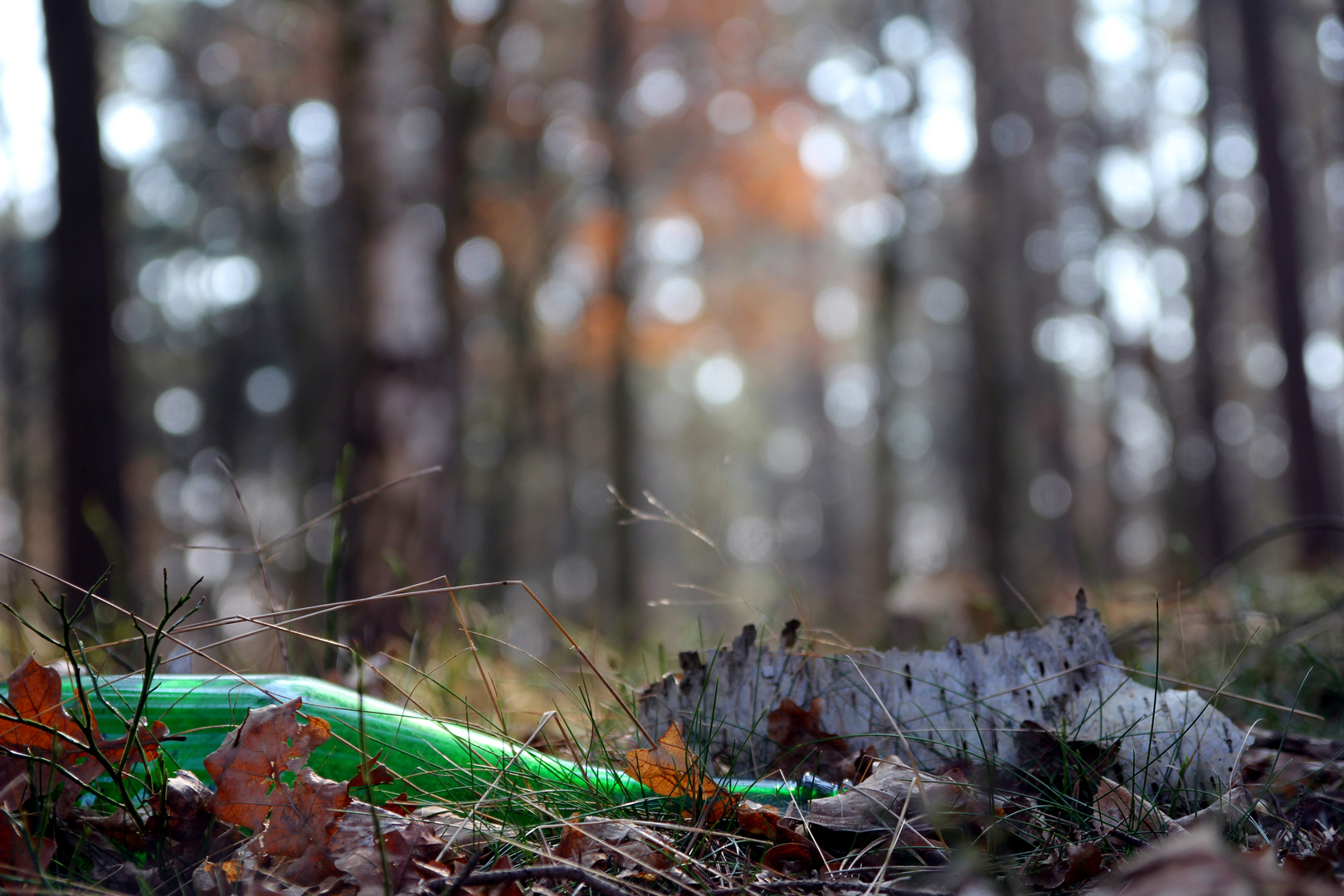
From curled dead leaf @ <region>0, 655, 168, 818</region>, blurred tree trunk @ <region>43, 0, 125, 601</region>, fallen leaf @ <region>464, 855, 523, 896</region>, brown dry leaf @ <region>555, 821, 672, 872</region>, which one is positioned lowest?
brown dry leaf @ <region>555, 821, 672, 872</region>

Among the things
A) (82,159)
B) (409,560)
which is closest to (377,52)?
(82,159)

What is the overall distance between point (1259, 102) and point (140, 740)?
10.5 m

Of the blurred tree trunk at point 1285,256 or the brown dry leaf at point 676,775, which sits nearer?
the brown dry leaf at point 676,775

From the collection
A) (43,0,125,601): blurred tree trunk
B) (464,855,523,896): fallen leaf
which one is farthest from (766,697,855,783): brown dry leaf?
(43,0,125,601): blurred tree trunk

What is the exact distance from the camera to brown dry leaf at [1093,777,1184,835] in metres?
1.12

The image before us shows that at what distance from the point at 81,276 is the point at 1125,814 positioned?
6164 mm

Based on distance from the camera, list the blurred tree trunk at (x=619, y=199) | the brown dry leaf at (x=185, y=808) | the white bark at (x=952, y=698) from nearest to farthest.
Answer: the brown dry leaf at (x=185, y=808), the white bark at (x=952, y=698), the blurred tree trunk at (x=619, y=199)

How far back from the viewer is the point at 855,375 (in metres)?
30.0

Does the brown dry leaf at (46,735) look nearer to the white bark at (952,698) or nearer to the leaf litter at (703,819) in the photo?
the leaf litter at (703,819)

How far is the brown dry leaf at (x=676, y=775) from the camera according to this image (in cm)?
118

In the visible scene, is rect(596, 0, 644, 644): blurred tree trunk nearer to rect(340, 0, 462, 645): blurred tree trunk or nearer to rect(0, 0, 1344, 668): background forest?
rect(0, 0, 1344, 668): background forest

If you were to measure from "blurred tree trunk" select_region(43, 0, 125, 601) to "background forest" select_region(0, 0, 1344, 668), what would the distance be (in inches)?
0.9

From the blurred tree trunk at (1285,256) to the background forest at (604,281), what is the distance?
4cm

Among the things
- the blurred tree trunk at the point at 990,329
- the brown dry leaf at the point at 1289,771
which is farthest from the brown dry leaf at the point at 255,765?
the blurred tree trunk at the point at 990,329
